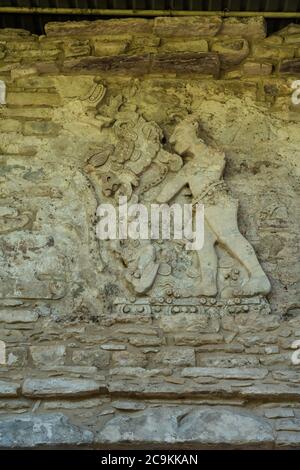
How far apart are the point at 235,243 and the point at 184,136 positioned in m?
0.79

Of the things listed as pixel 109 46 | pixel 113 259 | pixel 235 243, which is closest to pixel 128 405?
pixel 113 259

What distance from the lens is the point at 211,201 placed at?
4.31 metres

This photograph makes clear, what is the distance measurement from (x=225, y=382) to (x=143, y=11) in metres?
2.59

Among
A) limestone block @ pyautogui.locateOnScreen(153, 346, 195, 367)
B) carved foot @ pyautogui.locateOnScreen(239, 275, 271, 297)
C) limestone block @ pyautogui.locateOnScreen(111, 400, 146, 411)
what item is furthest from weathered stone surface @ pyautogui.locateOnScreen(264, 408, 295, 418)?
carved foot @ pyautogui.locateOnScreen(239, 275, 271, 297)

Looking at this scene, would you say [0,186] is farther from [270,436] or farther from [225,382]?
[270,436]

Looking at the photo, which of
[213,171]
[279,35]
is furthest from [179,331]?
[279,35]

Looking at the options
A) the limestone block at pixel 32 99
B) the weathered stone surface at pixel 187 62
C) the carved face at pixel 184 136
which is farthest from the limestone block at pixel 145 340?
the weathered stone surface at pixel 187 62

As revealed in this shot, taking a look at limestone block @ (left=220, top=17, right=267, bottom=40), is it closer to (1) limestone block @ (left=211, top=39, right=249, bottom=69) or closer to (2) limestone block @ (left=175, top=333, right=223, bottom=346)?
(1) limestone block @ (left=211, top=39, right=249, bottom=69)

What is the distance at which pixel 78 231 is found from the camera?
14.0 ft

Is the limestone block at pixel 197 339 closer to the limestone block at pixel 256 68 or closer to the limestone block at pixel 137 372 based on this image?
the limestone block at pixel 137 372

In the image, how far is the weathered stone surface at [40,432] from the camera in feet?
10.7

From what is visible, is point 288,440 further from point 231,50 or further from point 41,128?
point 231,50

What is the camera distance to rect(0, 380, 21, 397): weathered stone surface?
3504 millimetres

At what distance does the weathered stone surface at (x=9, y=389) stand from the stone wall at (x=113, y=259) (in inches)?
0.4
